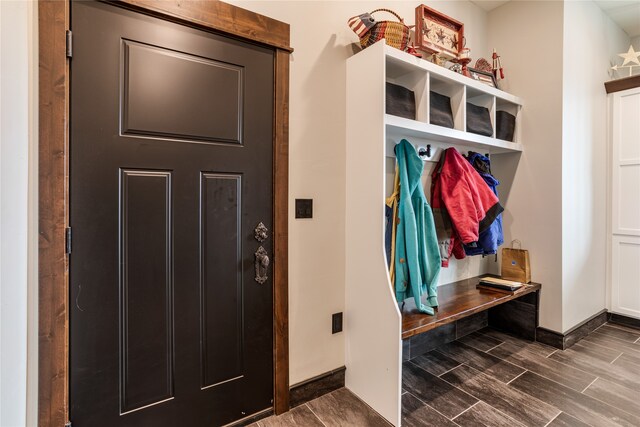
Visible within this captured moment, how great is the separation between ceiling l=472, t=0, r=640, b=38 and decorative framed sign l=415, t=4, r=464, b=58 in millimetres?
961

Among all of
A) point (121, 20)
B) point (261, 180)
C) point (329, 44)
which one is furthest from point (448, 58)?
point (121, 20)

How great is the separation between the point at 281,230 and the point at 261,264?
7.9 inches

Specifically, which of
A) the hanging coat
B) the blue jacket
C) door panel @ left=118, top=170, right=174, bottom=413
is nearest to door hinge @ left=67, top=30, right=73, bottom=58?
door panel @ left=118, top=170, right=174, bottom=413

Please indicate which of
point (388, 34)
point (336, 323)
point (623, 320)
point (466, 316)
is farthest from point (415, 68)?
point (623, 320)

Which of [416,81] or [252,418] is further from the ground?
[416,81]

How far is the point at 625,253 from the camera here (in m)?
2.85

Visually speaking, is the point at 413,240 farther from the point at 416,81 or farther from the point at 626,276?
the point at 626,276

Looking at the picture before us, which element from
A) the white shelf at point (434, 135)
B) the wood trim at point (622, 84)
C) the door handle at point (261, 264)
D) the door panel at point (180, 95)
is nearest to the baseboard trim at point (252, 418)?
the door handle at point (261, 264)

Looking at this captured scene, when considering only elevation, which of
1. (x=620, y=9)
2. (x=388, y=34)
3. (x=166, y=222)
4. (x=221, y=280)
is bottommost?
(x=221, y=280)

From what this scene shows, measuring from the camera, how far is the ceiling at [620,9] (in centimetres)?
266

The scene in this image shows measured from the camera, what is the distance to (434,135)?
2.03 meters

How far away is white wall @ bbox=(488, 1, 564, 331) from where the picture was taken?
Answer: 2.42m

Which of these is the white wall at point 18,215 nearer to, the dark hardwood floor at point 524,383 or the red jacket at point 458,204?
the dark hardwood floor at point 524,383

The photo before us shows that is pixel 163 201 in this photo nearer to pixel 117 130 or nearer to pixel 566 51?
pixel 117 130
